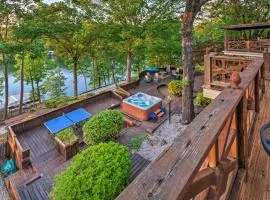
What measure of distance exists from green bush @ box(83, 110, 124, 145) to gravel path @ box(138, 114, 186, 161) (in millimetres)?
1434

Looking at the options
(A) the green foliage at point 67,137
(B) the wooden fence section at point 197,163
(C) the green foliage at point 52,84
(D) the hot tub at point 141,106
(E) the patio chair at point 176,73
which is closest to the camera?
(B) the wooden fence section at point 197,163

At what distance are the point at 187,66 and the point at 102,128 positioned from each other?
4.76 m

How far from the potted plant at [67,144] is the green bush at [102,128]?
1.85ft

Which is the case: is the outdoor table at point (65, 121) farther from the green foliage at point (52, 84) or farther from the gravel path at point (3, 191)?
the green foliage at point (52, 84)

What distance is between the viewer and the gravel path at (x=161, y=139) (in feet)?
29.3

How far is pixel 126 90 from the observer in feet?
56.0

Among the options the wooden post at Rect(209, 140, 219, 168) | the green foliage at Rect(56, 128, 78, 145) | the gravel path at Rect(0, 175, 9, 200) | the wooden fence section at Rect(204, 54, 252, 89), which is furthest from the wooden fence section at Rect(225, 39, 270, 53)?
the gravel path at Rect(0, 175, 9, 200)

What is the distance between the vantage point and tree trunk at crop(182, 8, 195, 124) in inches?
373

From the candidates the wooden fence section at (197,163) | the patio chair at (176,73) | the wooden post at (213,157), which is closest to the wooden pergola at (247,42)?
the patio chair at (176,73)

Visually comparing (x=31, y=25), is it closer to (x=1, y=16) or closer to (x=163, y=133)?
(x=1, y=16)

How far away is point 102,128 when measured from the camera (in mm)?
9461

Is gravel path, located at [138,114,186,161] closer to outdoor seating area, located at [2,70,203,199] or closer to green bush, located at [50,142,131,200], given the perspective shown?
outdoor seating area, located at [2,70,203,199]

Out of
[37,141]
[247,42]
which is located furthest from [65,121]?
[247,42]

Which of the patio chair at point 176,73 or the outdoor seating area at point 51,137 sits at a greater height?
the patio chair at point 176,73
